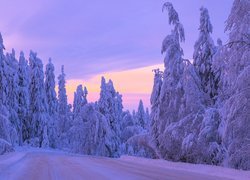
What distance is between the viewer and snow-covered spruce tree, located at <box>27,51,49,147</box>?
8019 cm

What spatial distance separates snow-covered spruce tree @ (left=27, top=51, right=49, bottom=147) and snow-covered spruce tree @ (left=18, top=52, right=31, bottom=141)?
1037 mm

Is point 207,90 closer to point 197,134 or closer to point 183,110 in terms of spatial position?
point 183,110

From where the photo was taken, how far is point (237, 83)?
20.6m

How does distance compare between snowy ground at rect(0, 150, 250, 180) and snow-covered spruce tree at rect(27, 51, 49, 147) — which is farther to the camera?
snow-covered spruce tree at rect(27, 51, 49, 147)

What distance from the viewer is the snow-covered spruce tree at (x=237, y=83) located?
20.5m

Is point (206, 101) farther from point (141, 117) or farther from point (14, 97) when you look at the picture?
point (141, 117)

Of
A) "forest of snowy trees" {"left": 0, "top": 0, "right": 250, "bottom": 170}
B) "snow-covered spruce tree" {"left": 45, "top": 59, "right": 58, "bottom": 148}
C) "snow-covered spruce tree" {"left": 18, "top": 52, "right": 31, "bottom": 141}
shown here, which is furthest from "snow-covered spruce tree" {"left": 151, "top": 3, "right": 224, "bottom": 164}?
"snow-covered spruce tree" {"left": 45, "top": 59, "right": 58, "bottom": 148}

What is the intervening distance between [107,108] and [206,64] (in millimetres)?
38724

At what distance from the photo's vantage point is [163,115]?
34531 mm

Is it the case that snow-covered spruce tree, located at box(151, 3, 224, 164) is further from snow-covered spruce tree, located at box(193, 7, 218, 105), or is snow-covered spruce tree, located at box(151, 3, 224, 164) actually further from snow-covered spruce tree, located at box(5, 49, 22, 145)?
snow-covered spruce tree, located at box(5, 49, 22, 145)

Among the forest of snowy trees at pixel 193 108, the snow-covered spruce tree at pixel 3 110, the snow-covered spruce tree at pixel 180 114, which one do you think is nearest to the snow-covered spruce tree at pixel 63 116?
the forest of snowy trees at pixel 193 108

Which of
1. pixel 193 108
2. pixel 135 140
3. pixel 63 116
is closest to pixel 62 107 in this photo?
pixel 63 116

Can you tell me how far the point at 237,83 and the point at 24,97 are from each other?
60.1m

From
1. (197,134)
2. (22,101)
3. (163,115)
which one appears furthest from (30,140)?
(197,134)
